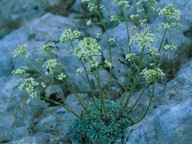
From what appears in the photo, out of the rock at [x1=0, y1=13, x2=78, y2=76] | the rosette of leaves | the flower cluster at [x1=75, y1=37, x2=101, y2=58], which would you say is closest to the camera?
the flower cluster at [x1=75, y1=37, x2=101, y2=58]

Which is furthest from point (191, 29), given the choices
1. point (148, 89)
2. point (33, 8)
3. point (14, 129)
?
point (33, 8)

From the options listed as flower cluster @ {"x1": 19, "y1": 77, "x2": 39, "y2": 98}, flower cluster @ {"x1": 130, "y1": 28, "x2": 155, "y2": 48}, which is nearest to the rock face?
flower cluster @ {"x1": 130, "y1": 28, "x2": 155, "y2": 48}

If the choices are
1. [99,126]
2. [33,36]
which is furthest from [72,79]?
[33,36]

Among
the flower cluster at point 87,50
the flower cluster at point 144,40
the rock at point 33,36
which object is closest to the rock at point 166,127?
the flower cluster at point 144,40

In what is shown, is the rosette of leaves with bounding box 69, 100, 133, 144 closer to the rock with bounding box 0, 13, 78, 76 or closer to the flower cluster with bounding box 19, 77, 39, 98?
the flower cluster with bounding box 19, 77, 39, 98

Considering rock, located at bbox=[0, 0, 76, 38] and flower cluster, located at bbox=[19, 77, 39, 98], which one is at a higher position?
flower cluster, located at bbox=[19, 77, 39, 98]

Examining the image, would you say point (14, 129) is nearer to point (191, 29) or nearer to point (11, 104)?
point (11, 104)

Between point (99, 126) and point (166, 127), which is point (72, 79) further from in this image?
point (166, 127)
